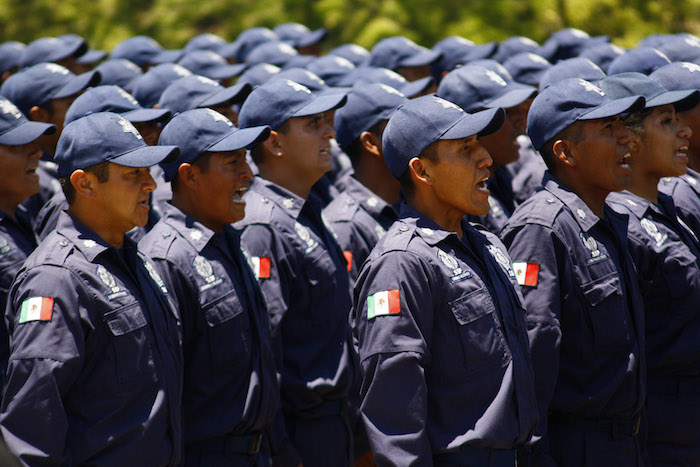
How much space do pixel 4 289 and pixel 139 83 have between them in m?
3.04

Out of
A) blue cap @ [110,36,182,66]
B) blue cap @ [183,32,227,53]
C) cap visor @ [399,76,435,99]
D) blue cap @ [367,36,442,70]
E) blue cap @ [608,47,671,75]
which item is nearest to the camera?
blue cap @ [608,47,671,75]

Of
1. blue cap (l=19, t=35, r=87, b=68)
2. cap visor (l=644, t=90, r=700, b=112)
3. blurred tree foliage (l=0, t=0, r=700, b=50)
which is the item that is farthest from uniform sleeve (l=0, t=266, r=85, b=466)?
blurred tree foliage (l=0, t=0, r=700, b=50)

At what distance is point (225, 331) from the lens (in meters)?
3.94

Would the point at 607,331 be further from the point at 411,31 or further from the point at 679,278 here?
the point at 411,31

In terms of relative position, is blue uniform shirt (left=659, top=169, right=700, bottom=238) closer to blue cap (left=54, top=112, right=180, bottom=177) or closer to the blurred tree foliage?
blue cap (left=54, top=112, right=180, bottom=177)

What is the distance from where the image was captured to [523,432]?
11.2 feet

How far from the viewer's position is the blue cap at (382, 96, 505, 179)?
144 inches

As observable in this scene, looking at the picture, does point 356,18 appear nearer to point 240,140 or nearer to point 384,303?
point 240,140

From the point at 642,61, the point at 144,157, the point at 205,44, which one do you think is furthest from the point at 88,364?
the point at 205,44

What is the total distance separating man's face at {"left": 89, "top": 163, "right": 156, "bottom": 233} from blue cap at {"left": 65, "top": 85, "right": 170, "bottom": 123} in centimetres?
171

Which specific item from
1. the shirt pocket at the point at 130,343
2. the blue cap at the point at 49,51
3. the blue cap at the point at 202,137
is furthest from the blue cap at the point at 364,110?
the blue cap at the point at 49,51

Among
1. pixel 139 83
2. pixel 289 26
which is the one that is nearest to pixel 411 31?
pixel 289 26

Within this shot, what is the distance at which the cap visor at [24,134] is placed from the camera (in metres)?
4.77

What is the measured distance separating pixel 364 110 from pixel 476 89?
87 centimetres
